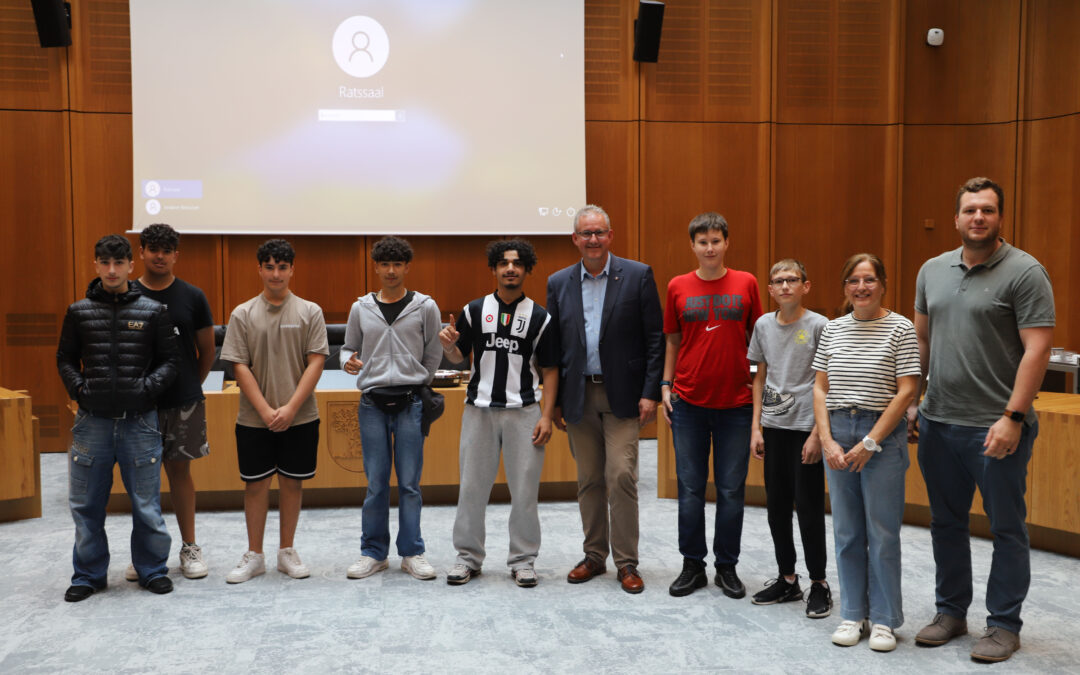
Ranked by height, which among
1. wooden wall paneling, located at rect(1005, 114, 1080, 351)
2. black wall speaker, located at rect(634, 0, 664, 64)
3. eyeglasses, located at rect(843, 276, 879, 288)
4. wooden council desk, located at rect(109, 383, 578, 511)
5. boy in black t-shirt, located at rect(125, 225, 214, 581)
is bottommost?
wooden council desk, located at rect(109, 383, 578, 511)

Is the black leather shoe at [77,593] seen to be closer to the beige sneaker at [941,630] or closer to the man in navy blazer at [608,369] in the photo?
the man in navy blazer at [608,369]

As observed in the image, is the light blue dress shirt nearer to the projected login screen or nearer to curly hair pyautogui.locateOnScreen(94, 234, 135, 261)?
curly hair pyautogui.locateOnScreen(94, 234, 135, 261)

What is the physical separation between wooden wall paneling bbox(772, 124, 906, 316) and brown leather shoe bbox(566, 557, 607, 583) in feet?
14.5

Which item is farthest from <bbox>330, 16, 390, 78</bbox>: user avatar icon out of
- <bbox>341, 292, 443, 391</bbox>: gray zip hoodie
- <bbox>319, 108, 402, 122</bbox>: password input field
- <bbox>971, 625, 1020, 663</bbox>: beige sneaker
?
<bbox>971, 625, 1020, 663</bbox>: beige sneaker

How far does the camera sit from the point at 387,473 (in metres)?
3.44

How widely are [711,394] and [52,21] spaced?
19.5 ft

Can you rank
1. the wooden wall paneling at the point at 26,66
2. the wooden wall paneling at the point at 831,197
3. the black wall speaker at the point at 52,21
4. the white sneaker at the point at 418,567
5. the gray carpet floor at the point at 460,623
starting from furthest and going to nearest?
the wooden wall paneling at the point at 831,197 < the wooden wall paneling at the point at 26,66 < the black wall speaker at the point at 52,21 < the white sneaker at the point at 418,567 < the gray carpet floor at the point at 460,623

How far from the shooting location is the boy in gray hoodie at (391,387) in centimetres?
341

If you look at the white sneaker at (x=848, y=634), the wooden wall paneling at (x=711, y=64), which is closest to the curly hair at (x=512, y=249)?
the white sneaker at (x=848, y=634)

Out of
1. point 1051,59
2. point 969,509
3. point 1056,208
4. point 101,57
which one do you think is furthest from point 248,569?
point 1051,59

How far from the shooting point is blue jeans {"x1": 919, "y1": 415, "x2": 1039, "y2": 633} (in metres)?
2.56

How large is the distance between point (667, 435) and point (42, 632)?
10.2ft

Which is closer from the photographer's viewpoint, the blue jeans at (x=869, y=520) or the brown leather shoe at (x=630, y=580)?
the blue jeans at (x=869, y=520)

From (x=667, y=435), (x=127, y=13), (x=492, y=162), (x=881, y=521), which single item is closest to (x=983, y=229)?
(x=881, y=521)
